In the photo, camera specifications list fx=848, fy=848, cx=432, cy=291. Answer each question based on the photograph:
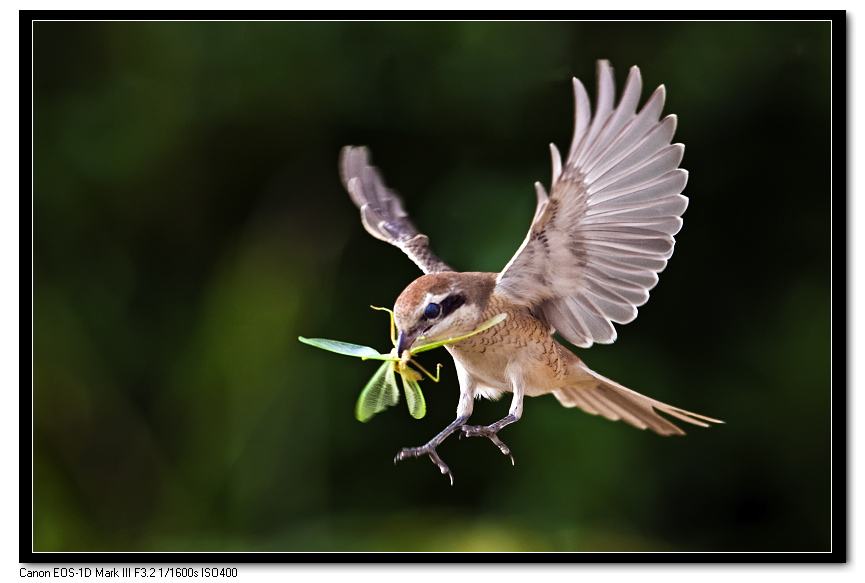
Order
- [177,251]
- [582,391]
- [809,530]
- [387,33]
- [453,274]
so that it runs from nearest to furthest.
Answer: [453,274]
[582,391]
[809,530]
[387,33]
[177,251]

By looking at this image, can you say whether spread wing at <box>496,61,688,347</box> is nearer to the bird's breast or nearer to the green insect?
the bird's breast

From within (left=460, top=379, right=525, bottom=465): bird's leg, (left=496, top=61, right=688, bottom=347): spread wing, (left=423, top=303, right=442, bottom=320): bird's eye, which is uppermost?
(left=496, top=61, right=688, bottom=347): spread wing

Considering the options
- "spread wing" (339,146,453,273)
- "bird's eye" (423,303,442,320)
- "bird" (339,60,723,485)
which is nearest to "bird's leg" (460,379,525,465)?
"bird" (339,60,723,485)

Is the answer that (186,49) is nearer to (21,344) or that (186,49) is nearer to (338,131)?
(338,131)

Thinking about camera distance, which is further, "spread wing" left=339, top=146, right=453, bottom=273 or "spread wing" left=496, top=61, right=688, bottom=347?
"spread wing" left=339, top=146, right=453, bottom=273

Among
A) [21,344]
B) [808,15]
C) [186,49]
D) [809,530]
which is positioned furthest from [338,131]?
[809,530]

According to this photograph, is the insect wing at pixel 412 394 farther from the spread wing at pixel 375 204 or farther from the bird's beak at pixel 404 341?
the spread wing at pixel 375 204
